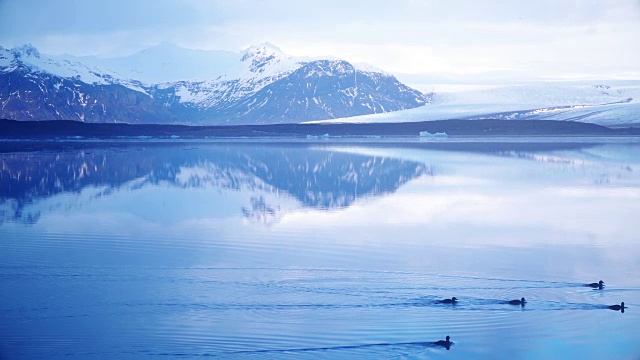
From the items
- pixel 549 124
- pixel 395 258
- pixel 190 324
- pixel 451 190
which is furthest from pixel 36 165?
pixel 549 124

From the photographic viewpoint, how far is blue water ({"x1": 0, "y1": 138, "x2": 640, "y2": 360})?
19.9 feet

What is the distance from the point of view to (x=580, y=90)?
6406 centimetres

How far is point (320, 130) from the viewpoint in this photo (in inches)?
2608

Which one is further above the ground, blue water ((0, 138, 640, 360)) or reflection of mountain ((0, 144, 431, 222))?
reflection of mountain ((0, 144, 431, 222))

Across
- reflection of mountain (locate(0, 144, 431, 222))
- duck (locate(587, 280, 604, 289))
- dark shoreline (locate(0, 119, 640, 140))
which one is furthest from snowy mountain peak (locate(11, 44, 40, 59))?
duck (locate(587, 280, 604, 289))

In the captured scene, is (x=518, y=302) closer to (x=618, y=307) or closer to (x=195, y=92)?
(x=618, y=307)

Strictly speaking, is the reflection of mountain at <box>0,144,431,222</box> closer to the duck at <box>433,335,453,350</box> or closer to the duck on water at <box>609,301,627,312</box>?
the duck on water at <box>609,301,627,312</box>

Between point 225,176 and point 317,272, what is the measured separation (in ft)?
37.4

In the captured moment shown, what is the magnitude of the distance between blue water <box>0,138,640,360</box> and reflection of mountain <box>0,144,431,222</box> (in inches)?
7.7

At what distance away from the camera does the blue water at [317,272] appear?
6059 millimetres

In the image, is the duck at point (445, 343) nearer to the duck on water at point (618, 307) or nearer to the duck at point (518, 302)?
the duck at point (518, 302)

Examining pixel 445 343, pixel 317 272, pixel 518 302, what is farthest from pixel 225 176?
pixel 445 343

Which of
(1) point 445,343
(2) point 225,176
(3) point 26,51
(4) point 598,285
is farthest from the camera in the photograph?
(3) point 26,51

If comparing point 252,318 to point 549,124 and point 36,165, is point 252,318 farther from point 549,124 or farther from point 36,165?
point 549,124
